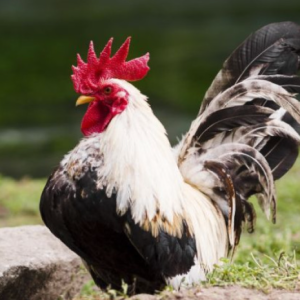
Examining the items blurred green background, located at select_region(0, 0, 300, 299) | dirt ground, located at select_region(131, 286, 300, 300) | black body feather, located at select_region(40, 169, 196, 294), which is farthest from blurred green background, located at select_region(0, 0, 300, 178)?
dirt ground, located at select_region(131, 286, 300, 300)

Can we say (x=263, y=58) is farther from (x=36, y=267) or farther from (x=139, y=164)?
(x=36, y=267)

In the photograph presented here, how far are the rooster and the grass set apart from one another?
0.78ft

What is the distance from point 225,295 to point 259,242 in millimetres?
2416

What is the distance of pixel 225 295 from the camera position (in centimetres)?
363

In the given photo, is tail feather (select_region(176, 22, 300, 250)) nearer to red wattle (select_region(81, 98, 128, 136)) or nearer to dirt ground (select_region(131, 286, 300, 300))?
red wattle (select_region(81, 98, 128, 136))

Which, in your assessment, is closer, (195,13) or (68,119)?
(68,119)

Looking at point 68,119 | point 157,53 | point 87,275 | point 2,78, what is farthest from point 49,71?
point 87,275

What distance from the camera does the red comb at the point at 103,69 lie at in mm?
4203

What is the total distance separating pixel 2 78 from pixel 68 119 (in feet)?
11.0

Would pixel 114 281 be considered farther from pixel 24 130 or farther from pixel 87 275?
pixel 24 130

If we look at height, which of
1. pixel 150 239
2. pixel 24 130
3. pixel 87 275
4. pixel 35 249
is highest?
pixel 150 239

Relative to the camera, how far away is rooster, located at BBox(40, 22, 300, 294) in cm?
398

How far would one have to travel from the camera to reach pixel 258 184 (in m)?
4.64

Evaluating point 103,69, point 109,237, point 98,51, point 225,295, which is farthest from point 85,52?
point 225,295
